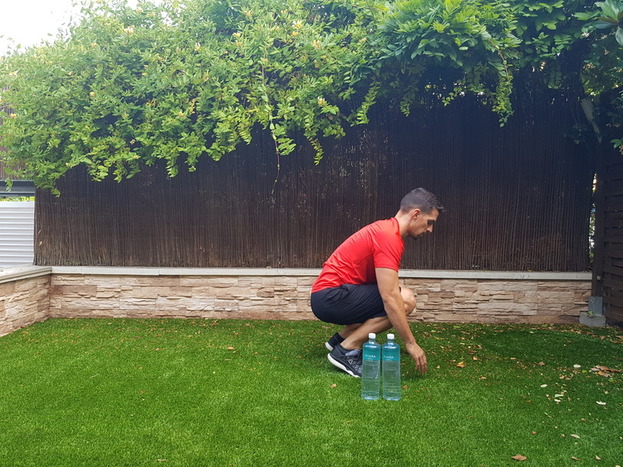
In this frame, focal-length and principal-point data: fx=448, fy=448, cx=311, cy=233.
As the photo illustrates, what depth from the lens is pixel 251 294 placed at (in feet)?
16.1

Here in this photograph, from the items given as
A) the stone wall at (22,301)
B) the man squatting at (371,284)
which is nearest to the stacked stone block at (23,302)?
the stone wall at (22,301)

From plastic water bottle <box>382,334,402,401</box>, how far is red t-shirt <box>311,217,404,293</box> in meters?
0.50

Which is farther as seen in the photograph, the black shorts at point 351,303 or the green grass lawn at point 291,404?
the black shorts at point 351,303

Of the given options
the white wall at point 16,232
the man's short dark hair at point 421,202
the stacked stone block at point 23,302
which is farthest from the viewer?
the white wall at point 16,232

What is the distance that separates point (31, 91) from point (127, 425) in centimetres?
363

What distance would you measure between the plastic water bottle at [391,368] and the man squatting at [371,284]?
0.09 meters

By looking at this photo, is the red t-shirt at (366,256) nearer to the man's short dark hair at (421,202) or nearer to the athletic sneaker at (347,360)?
the man's short dark hair at (421,202)

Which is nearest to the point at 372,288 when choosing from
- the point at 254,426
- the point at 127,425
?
the point at 254,426

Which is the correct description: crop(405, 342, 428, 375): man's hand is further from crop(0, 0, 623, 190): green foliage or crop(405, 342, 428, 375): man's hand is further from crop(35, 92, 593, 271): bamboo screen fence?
crop(0, 0, 623, 190): green foliage

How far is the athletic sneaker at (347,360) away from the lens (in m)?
3.26

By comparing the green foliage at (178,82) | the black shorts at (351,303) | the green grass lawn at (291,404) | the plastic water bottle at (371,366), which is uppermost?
the green foliage at (178,82)

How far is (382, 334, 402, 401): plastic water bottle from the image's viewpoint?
292 centimetres

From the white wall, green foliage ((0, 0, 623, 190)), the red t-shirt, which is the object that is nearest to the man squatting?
the red t-shirt

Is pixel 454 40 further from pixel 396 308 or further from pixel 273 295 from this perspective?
pixel 273 295
